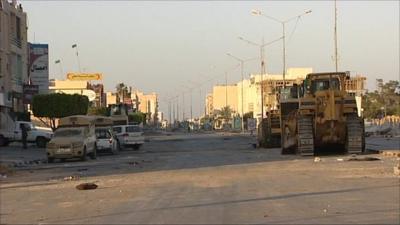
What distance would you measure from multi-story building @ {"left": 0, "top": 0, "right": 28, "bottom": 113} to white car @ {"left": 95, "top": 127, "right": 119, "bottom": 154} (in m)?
17.8

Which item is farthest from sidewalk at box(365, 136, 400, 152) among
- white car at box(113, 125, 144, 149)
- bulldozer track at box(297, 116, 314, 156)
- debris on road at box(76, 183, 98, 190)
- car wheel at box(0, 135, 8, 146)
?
car wheel at box(0, 135, 8, 146)

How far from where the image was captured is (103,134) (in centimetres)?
4256

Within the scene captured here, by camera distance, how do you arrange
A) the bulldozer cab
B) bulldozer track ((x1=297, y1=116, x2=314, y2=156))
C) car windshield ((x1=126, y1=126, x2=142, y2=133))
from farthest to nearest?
1. car windshield ((x1=126, y1=126, x2=142, y2=133))
2. the bulldozer cab
3. bulldozer track ((x1=297, y1=116, x2=314, y2=156))

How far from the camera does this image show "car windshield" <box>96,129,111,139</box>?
4206 cm

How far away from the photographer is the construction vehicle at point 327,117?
3216cm

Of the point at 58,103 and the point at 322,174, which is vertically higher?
the point at 58,103

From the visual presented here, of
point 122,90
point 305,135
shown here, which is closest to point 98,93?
point 122,90

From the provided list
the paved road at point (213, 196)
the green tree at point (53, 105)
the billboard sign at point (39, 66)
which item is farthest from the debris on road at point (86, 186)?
the billboard sign at point (39, 66)

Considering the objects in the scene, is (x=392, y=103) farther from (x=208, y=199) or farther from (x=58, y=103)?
(x=208, y=199)

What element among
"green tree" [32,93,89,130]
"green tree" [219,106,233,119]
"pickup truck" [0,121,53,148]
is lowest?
"pickup truck" [0,121,53,148]

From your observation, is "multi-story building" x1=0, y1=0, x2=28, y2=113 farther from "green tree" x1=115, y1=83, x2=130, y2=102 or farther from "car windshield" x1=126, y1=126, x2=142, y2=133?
"green tree" x1=115, y1=83, x2=130, y2=102

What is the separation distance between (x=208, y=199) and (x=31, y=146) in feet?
133

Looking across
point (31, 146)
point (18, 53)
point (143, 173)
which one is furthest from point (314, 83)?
point (18, 53)

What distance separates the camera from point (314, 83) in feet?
111
